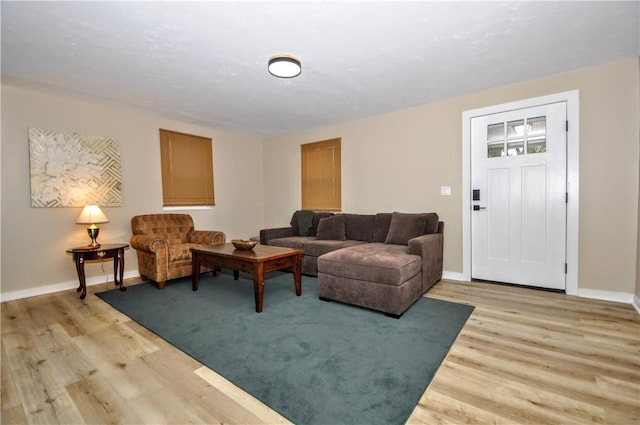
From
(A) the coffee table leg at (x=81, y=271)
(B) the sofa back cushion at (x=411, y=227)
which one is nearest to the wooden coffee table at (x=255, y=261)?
(A) the coffee table leg at (x=81, y=271)

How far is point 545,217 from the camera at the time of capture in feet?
10.3

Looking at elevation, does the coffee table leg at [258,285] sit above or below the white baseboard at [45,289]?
above

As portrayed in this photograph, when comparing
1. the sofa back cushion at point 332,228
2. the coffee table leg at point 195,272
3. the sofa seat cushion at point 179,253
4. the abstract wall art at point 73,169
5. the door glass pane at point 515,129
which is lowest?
the coffee table leg at point 195,272

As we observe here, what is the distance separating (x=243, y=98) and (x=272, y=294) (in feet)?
7.93

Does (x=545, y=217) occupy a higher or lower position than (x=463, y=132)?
lower

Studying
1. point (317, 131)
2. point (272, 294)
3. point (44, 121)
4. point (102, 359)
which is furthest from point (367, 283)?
point (44, 121)

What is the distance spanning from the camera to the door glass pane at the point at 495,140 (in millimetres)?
3395

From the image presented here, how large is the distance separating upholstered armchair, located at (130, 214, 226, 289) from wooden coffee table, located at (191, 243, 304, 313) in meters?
0.37

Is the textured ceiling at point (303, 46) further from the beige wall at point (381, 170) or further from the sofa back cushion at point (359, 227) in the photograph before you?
the sofa back cushion at point (359, 227)

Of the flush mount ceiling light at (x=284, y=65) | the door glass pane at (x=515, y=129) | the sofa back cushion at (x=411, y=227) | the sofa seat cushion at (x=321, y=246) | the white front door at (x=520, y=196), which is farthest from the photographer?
the sofa seat cushion at (x=321, y=246)

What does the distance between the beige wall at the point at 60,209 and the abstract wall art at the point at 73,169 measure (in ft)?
0.26

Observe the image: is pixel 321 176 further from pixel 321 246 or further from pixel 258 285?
pixel 258 285

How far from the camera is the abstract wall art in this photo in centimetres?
332

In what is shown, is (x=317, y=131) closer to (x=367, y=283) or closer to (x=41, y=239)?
(x=367, y=283)
